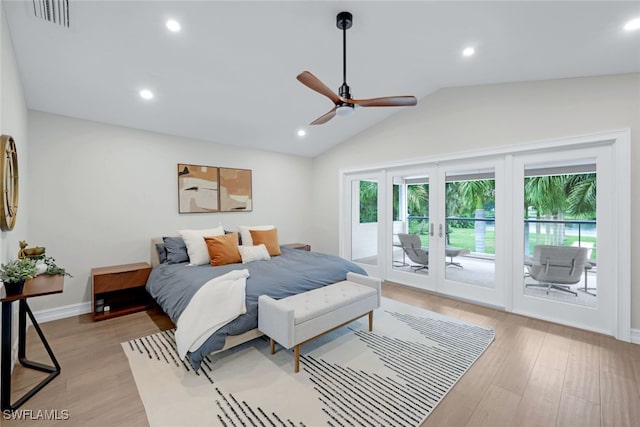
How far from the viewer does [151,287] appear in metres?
3.33

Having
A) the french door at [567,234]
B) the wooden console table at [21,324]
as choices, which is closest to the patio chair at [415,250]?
the french door at [567,234]

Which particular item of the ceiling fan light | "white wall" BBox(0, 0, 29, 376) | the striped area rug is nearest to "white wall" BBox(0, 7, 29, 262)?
"white wall" BBox(0, 0, 29, 376)

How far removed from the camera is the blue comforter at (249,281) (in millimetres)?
2363

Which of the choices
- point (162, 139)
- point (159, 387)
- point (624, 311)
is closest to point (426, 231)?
point (624, 311)

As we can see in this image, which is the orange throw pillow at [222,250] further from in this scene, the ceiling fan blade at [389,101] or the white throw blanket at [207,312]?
the ceiling fan blade at [389,101]

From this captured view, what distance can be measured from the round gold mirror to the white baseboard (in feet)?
5.52

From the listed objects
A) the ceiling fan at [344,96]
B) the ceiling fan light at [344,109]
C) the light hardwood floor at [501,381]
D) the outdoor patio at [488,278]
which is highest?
the ceiling fan at [344,96]

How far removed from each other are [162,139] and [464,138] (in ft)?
14.6

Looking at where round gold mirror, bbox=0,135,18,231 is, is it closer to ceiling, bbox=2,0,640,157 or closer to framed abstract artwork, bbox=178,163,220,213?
ceiling, bbox=2,0,640,157

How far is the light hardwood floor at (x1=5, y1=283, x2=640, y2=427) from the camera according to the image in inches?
71.0

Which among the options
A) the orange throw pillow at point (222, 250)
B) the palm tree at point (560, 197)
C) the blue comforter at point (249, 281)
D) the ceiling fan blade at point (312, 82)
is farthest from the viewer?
the orange throw pillow at point (222, 250)

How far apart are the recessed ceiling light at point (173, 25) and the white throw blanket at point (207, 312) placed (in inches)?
89.7

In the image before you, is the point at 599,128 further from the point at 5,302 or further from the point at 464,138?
the point at 5,302

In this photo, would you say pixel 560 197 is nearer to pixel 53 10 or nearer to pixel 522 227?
pixel 522 227
